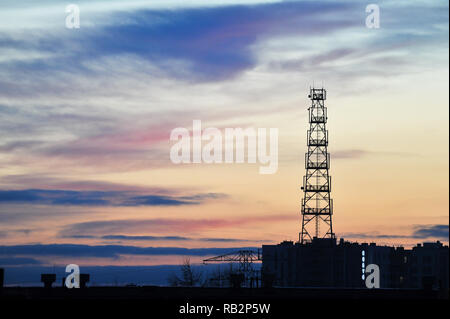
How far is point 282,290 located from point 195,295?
1177 centimetres

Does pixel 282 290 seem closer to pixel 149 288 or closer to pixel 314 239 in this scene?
pixel 149 288

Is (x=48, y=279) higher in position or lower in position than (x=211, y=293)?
higher

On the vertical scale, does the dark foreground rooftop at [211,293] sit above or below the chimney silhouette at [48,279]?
below

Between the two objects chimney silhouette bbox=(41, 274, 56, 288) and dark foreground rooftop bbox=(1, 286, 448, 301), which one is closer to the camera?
dark foreground rooftop bbox=(1, 286, 448, 301)

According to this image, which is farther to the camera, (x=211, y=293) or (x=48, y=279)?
(x=211, y=293)

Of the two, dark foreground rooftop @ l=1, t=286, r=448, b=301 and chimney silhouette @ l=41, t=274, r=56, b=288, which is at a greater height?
chimney silhouette @ l=41, t=274, r=56, b=288

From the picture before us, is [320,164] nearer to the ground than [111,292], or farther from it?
farther from it

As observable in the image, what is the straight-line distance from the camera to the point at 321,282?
195 m

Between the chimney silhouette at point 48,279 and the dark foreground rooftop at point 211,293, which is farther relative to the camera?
the chimney silhouette at point 48,279
